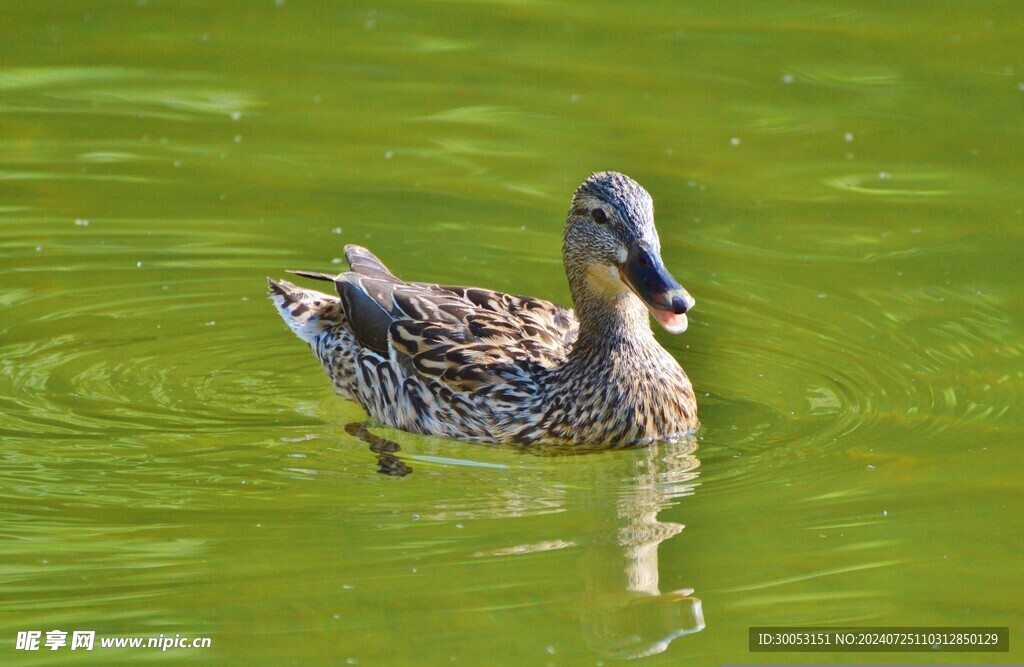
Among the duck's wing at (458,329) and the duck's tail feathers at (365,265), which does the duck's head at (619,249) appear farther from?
the duck's tail feathers at (365,265)

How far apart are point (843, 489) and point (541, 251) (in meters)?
3.95

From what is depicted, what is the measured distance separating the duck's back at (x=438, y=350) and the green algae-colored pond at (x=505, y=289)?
0.72ft

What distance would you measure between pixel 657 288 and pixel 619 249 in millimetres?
435

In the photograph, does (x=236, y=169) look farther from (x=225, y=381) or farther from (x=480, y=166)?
(x=225, y=381)

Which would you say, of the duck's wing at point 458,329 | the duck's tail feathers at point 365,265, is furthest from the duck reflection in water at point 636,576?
the duck's tail feathers at point 365,265

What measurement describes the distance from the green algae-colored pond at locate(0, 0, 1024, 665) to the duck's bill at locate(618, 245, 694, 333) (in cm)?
83

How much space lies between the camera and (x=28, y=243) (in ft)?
39.2

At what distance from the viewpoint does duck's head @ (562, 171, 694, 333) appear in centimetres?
886

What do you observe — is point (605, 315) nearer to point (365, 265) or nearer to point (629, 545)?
point (365, 265)

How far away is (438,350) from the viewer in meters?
9.81

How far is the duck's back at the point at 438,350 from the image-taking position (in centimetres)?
955

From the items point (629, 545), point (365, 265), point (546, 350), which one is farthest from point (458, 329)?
point (629, 545)

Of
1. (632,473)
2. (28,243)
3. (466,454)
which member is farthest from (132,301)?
(632,473)

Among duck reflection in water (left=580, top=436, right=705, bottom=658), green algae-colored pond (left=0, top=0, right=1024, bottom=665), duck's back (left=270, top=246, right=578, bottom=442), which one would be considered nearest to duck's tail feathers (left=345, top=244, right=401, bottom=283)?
duck's back (left=270, top=246, right=578, bottom=442)
